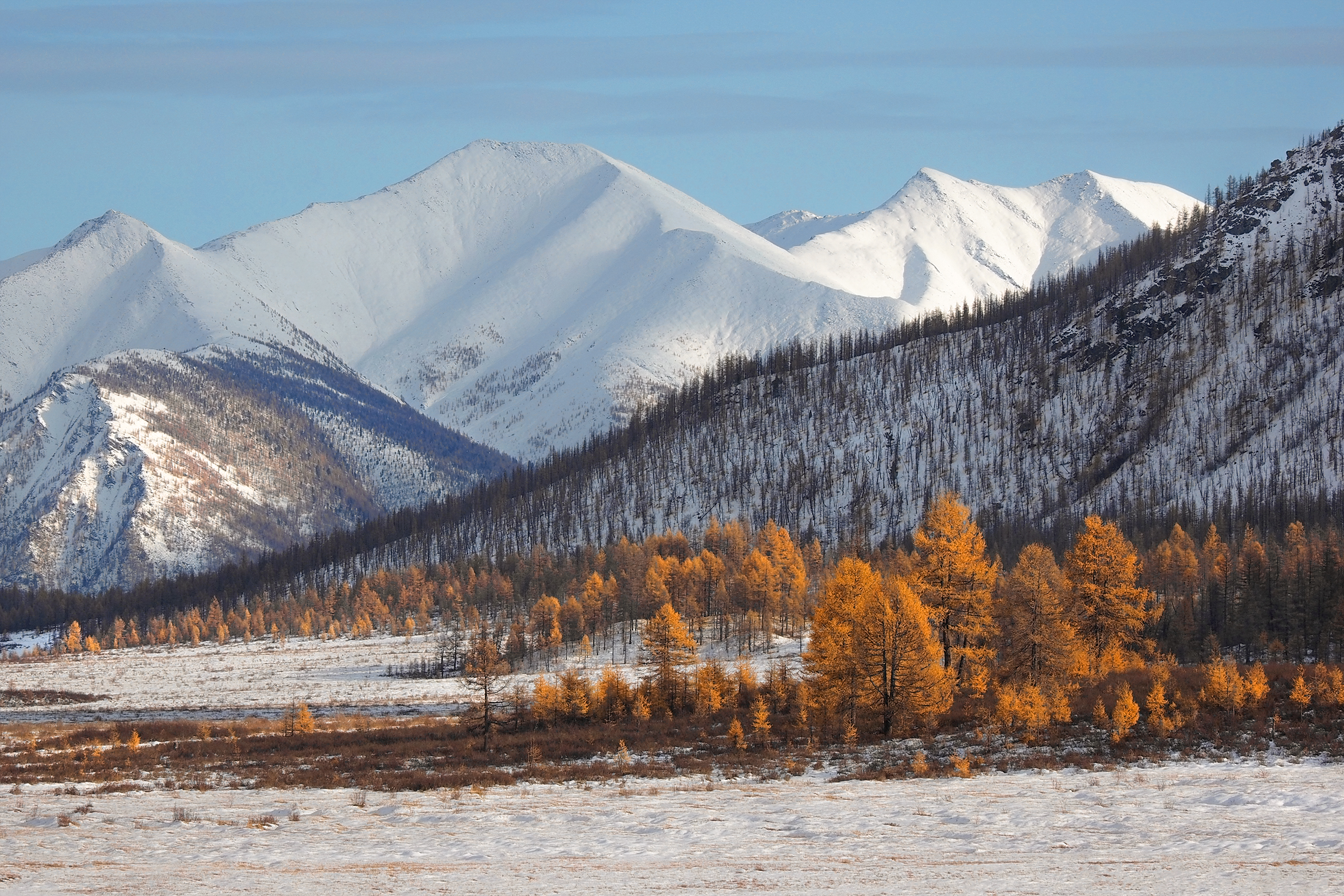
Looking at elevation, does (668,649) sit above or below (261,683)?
above

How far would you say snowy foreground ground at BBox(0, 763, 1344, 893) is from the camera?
3434 centimetres

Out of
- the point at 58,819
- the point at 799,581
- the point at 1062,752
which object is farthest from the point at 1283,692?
the point at 799,581

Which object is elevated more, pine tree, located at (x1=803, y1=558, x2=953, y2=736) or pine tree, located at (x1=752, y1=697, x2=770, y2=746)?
pine tree, located at (x1=803, y1=558, x2=953, y2=736)

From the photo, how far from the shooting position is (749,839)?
1558 inches

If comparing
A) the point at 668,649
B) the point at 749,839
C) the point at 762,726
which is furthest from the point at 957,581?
the point at 749,839

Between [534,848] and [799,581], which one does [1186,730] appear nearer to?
[534,848]

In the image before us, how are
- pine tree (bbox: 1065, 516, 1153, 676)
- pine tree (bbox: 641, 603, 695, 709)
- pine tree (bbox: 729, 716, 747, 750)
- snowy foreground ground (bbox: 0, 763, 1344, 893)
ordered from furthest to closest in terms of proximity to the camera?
pine tree (bbox: 641, 603, 695, 709) → pine tree (bbox: 1065, 516, 1153, 676) → pine tree (bbox: 729, 716, 747, 750) → snowy foreground ground (bbox: 0, 763, 1344, 893)

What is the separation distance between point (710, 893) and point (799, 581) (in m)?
123

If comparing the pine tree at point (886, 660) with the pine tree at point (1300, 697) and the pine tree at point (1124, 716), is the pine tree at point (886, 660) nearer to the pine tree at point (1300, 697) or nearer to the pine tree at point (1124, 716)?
the pine tree at point (1124, 716)

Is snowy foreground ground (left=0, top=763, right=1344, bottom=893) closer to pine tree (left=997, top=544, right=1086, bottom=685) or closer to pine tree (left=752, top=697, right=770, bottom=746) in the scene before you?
pine tree (left=752, top=697, right=770, bottom=746)

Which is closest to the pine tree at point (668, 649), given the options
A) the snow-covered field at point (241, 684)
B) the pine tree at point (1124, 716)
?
the snow-covered field at point (241, 684)

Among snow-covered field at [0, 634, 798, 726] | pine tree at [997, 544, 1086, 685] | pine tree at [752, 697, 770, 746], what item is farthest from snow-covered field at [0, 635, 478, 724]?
pine tree at [997, 544, 1086, 685]

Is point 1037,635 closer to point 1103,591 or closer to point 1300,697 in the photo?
point 1103,591

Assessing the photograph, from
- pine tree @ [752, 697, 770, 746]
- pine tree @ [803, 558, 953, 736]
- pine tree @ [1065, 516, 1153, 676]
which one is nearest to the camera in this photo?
pine tree @ [803, 558, 953, 736]
